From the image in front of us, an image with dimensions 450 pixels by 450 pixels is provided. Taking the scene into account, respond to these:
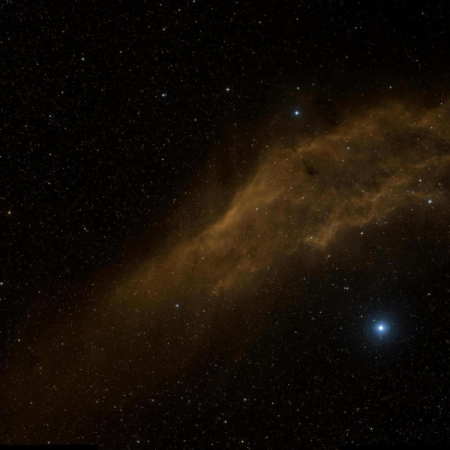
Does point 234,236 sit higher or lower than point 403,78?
lower

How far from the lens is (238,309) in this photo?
5180mm

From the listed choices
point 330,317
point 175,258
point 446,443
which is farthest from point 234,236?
point 446,443

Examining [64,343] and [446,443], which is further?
[446,443]

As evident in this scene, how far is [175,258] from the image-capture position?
4977 mm

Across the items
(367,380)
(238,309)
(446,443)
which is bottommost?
(446,443)

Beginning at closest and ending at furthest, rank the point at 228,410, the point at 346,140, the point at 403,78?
the point at 403,78 < the point at 346,140 < the point at 228,410

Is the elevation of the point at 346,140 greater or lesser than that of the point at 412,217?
greater

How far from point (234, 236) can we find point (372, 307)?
7.29 ft

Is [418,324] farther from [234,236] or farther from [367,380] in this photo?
[234,236]

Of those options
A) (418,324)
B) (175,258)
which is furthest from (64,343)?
(418,324)

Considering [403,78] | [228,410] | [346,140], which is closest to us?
[403,78]

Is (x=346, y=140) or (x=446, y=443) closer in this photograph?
(x=346, y=140)

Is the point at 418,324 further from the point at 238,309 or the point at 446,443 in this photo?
the point at 238,309

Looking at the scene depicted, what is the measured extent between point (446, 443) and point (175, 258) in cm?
492
